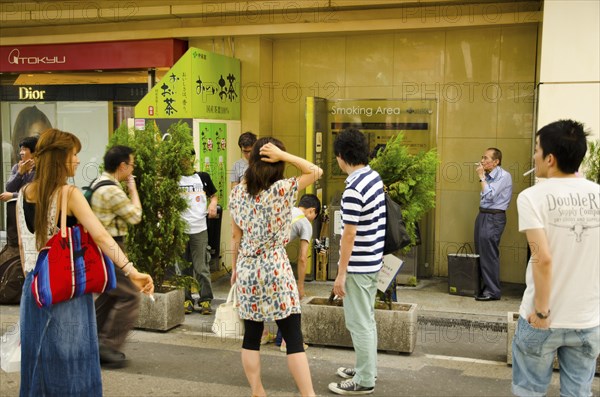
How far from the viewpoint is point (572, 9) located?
24.5ft

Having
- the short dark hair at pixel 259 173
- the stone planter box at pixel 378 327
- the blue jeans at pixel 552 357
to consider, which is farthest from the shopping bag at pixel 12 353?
the blue jeans at pixel 552 357

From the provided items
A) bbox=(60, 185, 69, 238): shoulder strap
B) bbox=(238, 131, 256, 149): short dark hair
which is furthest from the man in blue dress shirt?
bbox=(60, 185, 69, 238): shoulder strap

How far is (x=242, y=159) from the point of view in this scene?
895 cm

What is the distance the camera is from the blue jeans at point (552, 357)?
3.54 metres

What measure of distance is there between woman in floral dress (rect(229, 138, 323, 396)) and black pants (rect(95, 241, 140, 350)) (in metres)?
1.53

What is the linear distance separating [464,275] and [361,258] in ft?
12.7

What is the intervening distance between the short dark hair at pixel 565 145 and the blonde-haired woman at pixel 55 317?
8.06 feet

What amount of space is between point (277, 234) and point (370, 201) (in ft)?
2.68

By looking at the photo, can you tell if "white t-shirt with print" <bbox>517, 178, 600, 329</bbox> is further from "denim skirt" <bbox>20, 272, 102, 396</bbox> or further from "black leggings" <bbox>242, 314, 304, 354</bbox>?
"denim skirt" <bbox>20, 272, 102, 396</bbox>

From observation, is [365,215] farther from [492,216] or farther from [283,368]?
[492,216]

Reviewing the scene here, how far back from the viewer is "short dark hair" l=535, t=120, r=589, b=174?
3.58 m

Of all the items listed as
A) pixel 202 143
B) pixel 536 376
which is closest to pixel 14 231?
pixel 202 143

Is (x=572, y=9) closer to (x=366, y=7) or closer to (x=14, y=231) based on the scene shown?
(x=366, y=7)

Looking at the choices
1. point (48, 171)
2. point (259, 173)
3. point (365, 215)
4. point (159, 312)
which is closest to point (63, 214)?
point (48, 171)
